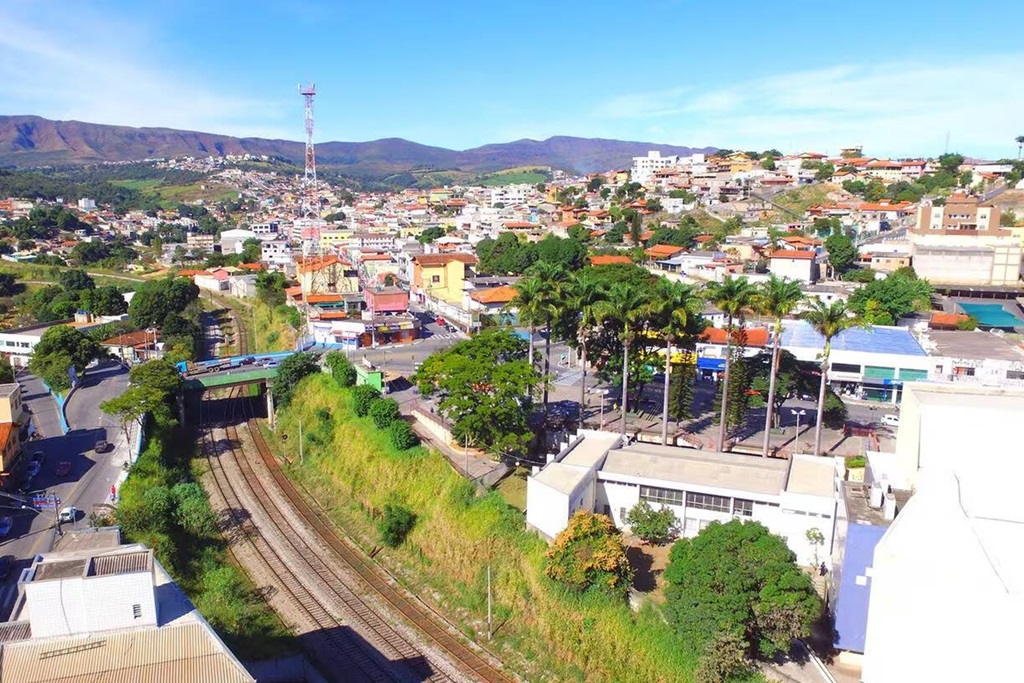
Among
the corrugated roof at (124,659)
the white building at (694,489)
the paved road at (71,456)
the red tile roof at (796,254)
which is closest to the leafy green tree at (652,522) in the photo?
the white building at (694,489)

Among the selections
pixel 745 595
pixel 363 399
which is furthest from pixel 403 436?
pixel 745 595

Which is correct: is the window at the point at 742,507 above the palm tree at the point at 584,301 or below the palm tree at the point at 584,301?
below

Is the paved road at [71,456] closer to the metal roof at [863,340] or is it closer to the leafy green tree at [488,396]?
the leafy green tree at [488,396]

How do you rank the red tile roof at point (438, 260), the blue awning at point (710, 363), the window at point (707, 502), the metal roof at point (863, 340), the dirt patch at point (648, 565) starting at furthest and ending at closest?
the red tile roof at point (438, 260), the blue awning at point (710, 363), the metal roof at point (863, 340), the window at point (707, 502), the dirt patch at point (648, 565)

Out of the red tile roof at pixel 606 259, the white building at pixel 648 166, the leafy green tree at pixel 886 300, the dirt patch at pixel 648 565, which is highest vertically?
the white building at pixel 648 166

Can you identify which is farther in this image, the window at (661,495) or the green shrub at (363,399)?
the green shrub at (363,399)

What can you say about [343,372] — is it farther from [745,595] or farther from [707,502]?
[745,595]

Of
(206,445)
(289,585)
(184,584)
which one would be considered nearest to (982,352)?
(289,585)
